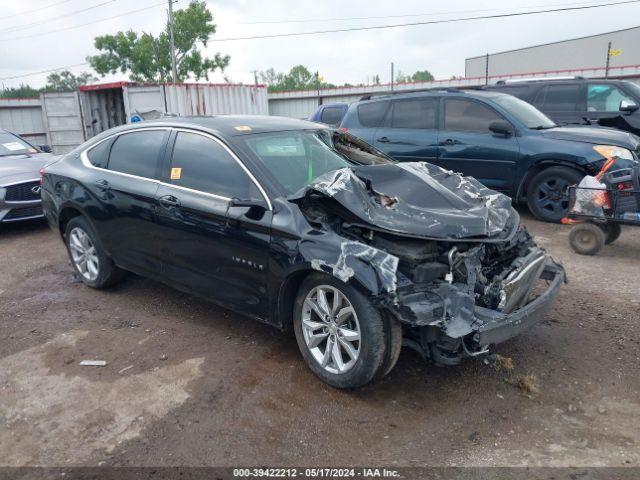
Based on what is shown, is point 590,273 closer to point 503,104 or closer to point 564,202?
point 564,202

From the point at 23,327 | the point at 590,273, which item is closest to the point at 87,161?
the point at 23,327

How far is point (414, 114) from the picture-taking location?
8266 mm

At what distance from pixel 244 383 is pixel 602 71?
67.5 feet

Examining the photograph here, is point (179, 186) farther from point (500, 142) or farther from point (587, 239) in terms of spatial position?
point (500, 142)

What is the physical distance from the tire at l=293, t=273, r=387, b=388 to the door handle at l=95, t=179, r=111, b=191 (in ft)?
7.58

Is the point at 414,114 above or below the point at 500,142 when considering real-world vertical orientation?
above

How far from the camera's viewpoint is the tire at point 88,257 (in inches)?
197

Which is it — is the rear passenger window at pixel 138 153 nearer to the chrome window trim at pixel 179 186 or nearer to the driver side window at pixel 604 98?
the chrome window trim at pixel 179 186

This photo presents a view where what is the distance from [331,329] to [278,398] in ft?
1.79

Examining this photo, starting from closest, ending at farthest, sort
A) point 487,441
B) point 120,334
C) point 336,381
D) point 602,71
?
point 487,441
point 336,381
point 120,334
point 602,71

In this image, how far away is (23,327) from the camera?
4.51 metres

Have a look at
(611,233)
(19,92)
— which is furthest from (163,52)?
(611,233)

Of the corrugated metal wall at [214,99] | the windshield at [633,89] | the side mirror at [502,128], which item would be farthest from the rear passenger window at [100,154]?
the corrugated metal wall at [214,99]

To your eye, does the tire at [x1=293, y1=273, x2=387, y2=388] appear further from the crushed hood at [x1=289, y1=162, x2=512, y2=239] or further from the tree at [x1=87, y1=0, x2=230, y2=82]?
the tree at [x1=87, y1=0, x2=230, y2=82]
